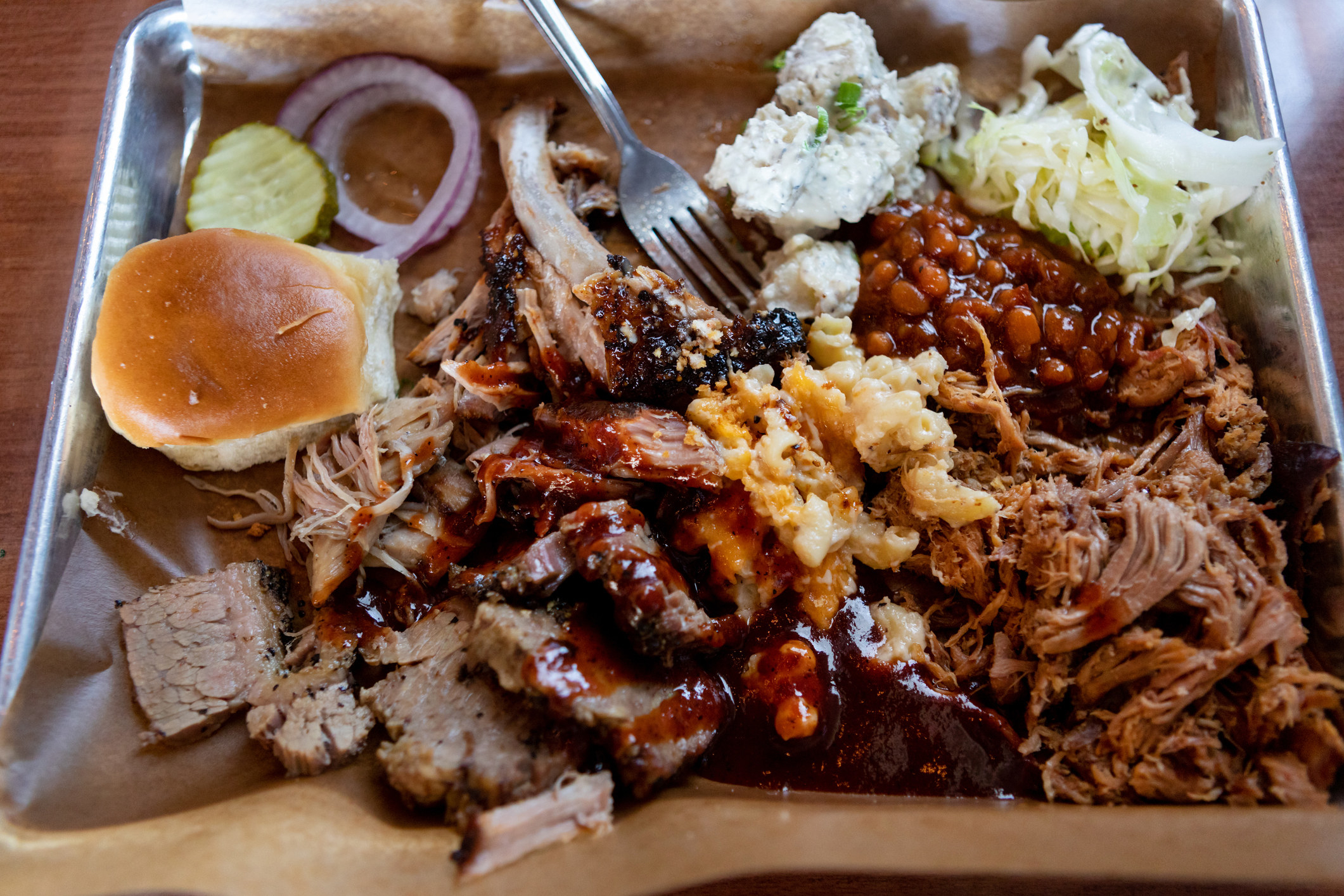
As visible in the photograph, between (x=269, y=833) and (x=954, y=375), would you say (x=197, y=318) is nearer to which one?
(x=269, y=833)

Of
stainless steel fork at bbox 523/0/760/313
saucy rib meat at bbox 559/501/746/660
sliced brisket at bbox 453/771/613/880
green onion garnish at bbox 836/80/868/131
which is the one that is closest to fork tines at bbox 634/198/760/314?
stainless steel fork at bbox 523/0/760/313

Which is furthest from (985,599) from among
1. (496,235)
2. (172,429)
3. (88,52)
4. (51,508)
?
(88,52)

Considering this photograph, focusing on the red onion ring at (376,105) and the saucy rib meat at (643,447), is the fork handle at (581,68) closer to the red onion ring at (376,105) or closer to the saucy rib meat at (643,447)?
the red onion ring at (376,105)

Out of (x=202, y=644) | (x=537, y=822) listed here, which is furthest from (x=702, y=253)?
(x=202, y=644)

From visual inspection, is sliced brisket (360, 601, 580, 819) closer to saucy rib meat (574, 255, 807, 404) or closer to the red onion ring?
saucy rib meat (574, 255, 807, 404)

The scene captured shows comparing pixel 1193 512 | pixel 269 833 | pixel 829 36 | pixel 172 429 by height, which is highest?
pixel 829 36

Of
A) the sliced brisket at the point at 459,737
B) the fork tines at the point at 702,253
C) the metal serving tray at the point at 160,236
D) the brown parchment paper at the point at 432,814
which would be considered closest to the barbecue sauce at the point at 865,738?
the brown parchment paper at the point at 432,814
